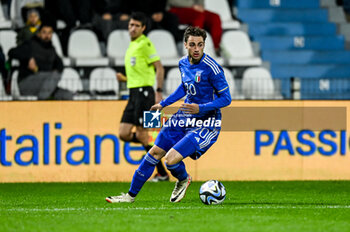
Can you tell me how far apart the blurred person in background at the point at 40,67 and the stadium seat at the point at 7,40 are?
1.60 ft

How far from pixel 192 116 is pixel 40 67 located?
216 inches

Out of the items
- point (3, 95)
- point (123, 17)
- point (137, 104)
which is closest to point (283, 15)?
point (123, 17)

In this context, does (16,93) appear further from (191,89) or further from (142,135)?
(191,89)

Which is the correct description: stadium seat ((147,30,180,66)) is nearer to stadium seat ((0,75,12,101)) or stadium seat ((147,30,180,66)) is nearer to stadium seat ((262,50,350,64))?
stadium seat ((262,50,350,64))

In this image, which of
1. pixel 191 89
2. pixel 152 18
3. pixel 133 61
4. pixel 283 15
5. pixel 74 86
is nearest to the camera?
pixel 191 89

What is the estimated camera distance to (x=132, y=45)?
1095 cm

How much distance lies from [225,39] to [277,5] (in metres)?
2.03

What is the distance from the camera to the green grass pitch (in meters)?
6.30

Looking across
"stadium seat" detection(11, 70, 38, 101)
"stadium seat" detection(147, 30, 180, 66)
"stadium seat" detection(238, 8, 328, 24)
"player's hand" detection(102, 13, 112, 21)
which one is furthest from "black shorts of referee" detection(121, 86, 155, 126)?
"stadium seat" detection(238, 8, 328, 24)

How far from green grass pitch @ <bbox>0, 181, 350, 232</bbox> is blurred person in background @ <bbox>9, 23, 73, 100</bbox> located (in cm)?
186

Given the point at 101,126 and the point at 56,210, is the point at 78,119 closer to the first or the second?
the point at 101,126

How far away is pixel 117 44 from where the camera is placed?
46.5 feet

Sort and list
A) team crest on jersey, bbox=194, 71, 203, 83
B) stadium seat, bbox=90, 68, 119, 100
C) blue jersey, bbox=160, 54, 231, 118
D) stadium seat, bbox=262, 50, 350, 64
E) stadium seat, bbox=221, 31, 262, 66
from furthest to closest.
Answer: stadium seat, bbox=262, 50, 350, 64
stadium seat, bbox=221, 31, 262, 66
stadium seat, bbox=90, 68, 119, 100
team crest on jersey, bbox=194, 71, 203, 83
blue jersey, bbox=160, 54, 231, 118

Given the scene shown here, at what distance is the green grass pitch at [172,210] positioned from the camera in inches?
248
